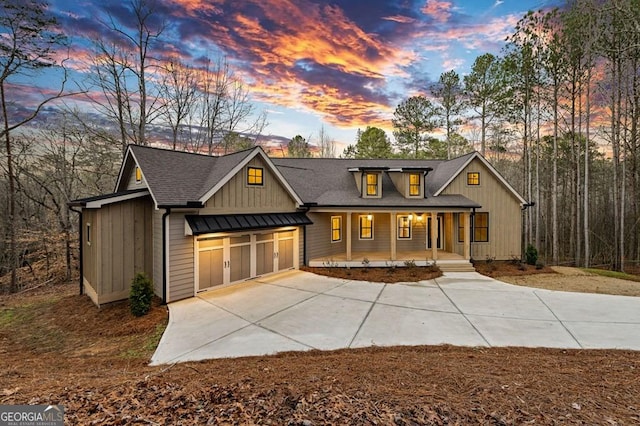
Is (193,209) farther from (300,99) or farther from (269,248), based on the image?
(300,99)

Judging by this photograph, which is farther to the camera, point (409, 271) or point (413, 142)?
point (413, 142)

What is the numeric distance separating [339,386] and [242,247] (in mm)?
7450

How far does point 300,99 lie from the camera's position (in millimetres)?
18078

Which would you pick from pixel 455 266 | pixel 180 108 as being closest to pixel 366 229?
pixel 455 266

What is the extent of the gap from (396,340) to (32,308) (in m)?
11.9

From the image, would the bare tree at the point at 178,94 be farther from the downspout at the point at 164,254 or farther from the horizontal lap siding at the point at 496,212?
the horizontal lap siding at the point at 496,212

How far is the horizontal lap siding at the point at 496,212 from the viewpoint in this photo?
14.0 metres

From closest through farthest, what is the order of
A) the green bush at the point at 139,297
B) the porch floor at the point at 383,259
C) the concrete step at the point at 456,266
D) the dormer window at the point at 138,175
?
1. the green bush at the point at 139,297
2. the dormer window at the point at 138,175
3. the concrete step at the point at 456,266
4. the porch floor at the point at 383,259

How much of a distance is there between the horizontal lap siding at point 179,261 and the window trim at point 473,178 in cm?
1364

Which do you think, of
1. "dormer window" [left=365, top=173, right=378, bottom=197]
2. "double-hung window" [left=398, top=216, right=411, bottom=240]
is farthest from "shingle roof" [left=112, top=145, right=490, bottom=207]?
"double-hung window" [left=398, top=216, right=411, bottom=240]

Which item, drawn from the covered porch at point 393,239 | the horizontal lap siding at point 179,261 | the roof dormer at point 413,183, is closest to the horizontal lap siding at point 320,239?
the covered porch at point 393,239

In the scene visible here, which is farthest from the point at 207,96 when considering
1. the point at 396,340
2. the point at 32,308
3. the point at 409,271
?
the point at 396,340

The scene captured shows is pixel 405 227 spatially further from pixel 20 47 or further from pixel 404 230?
pixel 20 47

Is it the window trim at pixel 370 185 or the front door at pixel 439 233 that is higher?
the window trim at pixel 370 185
